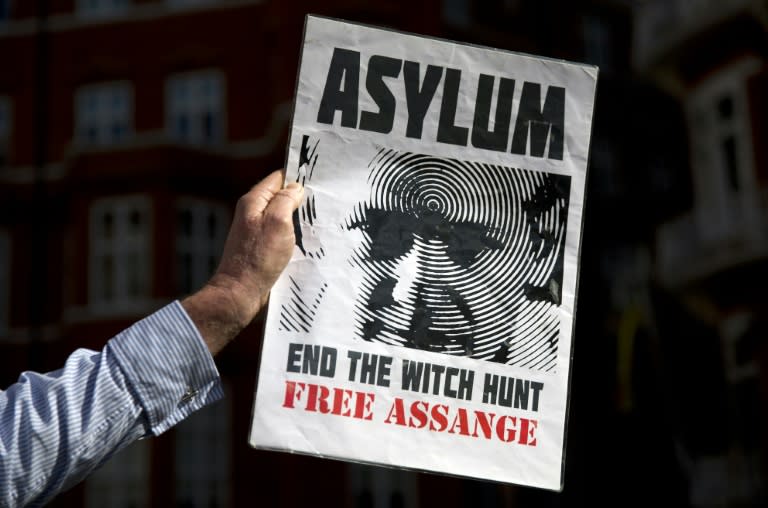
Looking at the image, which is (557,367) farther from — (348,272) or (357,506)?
(357,506)

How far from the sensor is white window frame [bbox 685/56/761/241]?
1677 cm

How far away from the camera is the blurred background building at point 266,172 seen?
1719 cm

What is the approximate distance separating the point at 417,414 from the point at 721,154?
1610cm

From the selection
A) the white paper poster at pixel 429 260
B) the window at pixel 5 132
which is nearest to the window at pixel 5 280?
the window at pixel 5 132

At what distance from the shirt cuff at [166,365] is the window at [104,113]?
20658mm

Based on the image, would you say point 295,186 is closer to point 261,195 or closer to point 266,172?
point 261,195

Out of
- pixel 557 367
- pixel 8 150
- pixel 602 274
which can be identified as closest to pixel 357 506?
pixel 602 274

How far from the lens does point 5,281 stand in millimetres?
22328

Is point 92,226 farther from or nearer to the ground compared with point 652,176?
nearer to the ground

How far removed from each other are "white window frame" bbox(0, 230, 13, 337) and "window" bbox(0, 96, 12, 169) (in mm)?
1569

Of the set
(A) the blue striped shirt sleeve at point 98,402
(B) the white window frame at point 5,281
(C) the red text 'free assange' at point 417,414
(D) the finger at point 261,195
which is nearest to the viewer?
(A) the blue striped shirt sleeve at point 98,402

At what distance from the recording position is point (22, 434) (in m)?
2.26

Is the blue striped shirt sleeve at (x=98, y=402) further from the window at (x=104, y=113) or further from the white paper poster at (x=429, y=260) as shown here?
the window at (x=104, y=113)

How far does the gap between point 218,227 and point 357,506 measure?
5524 millimetres
